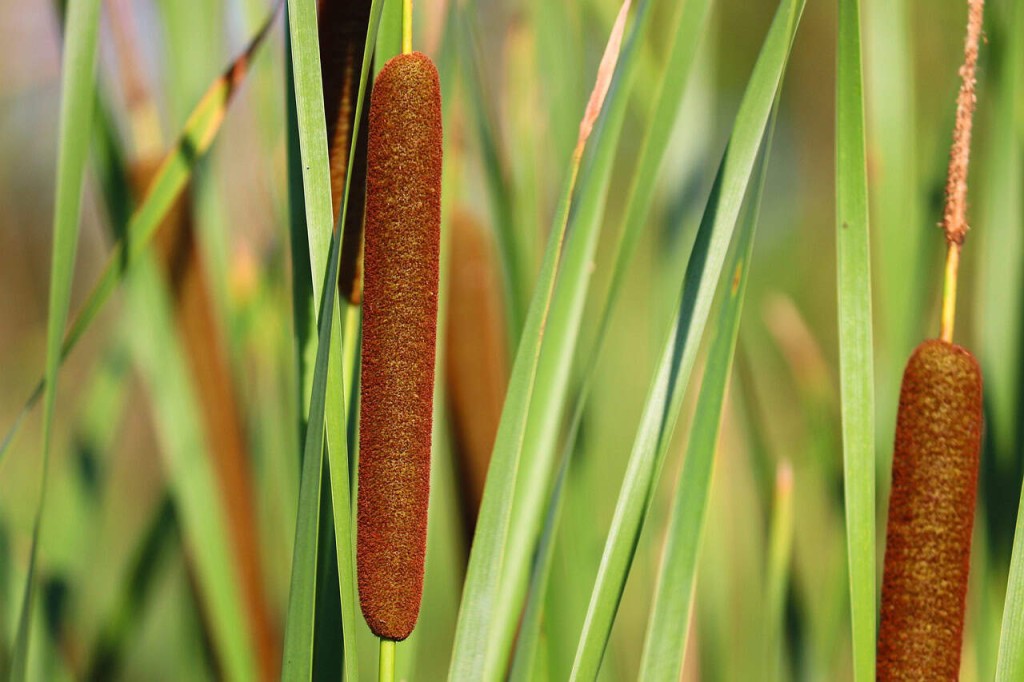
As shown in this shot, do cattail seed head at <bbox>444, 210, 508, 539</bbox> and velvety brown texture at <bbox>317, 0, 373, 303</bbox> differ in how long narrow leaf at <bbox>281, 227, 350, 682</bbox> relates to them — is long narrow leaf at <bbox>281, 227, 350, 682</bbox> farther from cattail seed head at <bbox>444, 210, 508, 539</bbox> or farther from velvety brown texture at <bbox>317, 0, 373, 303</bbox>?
cattail seed head at <bbox>444, 210, 508, 539</bbox>

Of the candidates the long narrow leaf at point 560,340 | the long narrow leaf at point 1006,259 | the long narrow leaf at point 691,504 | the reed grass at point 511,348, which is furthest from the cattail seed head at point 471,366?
the long narrow leaf at point 1006,259

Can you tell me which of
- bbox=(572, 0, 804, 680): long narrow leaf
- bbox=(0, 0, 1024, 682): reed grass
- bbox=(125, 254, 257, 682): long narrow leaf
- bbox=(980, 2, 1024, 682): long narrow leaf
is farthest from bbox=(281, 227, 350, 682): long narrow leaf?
bbox=(980, 2, 1024, 682): long narrow leaf

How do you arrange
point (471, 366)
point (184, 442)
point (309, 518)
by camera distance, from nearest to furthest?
1. point (309, 518)
2. point (184, 442)
3. point (471, 366)

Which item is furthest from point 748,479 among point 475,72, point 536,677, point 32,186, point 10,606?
point 32,186

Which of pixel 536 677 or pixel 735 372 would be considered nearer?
pixel 536 677

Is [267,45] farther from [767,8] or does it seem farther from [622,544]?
[767,8]

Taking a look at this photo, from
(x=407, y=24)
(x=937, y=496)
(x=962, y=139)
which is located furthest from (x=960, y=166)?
(x=407, y=24)

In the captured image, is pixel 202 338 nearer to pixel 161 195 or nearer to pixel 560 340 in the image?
pixel 161 195
